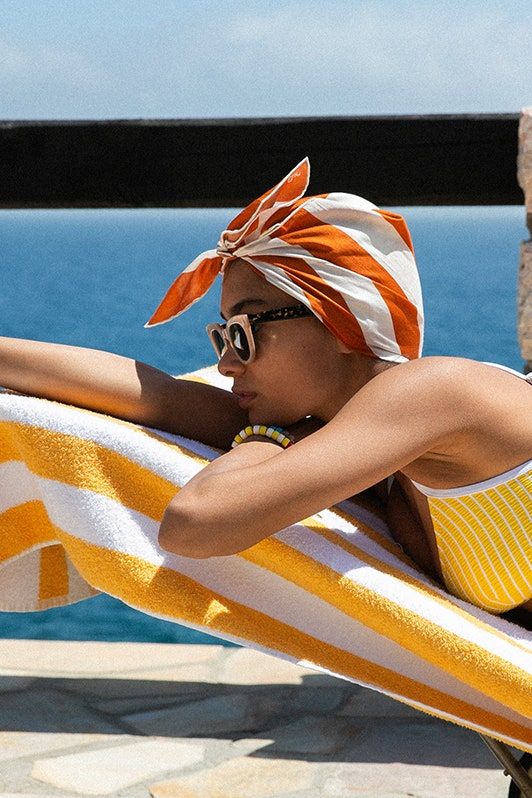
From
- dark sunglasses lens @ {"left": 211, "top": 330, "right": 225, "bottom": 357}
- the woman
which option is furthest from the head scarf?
dark sunglasses lens @ {"left": 211, "top": 330, "right": 225, "bottom": 357}

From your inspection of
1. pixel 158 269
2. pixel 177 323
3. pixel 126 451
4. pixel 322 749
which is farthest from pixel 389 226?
pixel 158 269

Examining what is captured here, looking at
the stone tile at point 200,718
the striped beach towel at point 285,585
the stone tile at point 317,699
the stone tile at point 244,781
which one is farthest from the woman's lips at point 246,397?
the stone tile at point 317,699

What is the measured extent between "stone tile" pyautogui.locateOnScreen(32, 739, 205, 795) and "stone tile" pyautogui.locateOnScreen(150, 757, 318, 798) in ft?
0.28

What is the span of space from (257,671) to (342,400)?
6.29ft

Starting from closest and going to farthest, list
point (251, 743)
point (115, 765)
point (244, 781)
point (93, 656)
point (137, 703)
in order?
1. point (244, 781)
2. point (115, 765)
3. point (251, 743)
4. point (137, 703)
5. point (93, 656)

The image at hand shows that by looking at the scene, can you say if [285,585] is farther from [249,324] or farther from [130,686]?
[130,686]

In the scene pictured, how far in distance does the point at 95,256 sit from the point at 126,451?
54.4m

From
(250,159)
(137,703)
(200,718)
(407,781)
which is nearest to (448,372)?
(407,781)

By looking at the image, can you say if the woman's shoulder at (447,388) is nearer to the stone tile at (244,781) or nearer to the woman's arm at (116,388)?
the woman's arm at (116,388)

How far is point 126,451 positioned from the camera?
199 centimetres

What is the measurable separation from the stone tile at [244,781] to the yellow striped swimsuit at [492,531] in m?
1.13

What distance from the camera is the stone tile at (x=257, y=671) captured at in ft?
12.0

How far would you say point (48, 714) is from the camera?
3.39m

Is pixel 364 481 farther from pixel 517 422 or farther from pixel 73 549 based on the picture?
pixel 73 549
